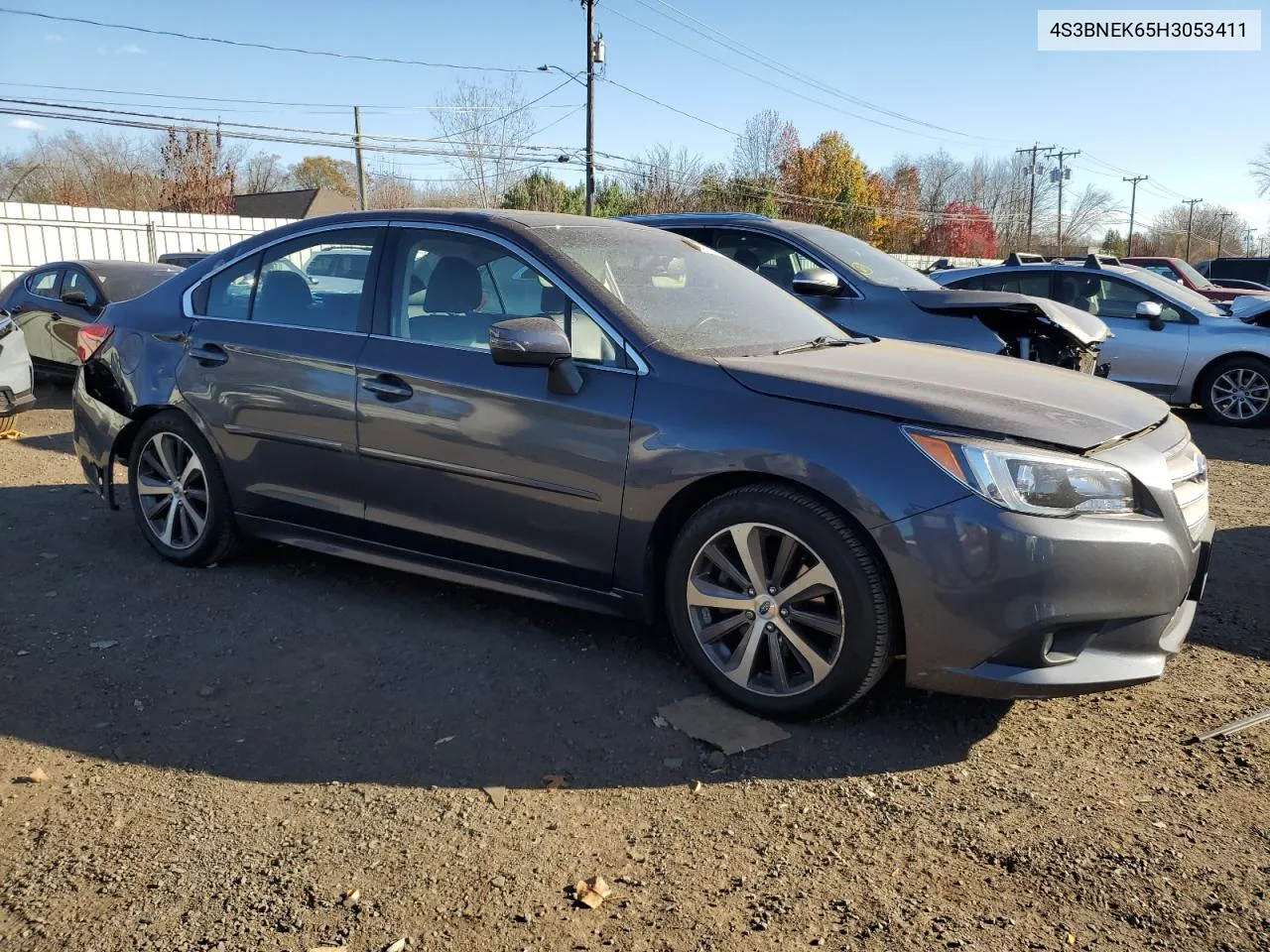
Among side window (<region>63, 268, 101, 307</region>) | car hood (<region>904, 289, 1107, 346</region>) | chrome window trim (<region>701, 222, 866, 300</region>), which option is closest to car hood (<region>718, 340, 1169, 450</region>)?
car hood (<region>904, 289, 1107, 346</region>)

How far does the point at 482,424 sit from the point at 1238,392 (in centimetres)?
927

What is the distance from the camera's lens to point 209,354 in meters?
4.68

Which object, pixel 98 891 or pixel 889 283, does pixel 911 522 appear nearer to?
pixel 98 891

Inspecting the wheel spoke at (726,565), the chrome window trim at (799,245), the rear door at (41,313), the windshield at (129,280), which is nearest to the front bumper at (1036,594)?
the wheel spoke at (726,565)

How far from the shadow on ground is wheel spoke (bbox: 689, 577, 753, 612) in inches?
16.1

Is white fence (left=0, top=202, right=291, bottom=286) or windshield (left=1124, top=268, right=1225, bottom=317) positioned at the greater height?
white fence (left=0, top=202, right=291, bottom=286)

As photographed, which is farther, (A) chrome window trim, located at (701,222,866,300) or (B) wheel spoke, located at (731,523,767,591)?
(A) chrome window trim, located at (701,222,866,300)

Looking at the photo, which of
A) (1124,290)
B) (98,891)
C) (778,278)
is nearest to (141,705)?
(98,891)

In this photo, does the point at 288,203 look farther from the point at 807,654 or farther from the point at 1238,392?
the point at 807,654

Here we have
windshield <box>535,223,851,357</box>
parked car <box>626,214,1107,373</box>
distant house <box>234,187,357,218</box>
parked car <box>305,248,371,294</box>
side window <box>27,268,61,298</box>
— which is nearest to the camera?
windshield <box>535,223,851,357</box>

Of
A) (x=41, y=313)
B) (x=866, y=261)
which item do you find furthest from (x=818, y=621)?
(x=41, y=313)

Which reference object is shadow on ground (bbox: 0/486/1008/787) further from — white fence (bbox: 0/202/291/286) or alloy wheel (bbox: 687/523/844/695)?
white fence (bbox: 0/202/291/286)

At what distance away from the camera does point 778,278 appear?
7180 millimetres

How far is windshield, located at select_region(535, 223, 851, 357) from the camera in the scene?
3.80m
